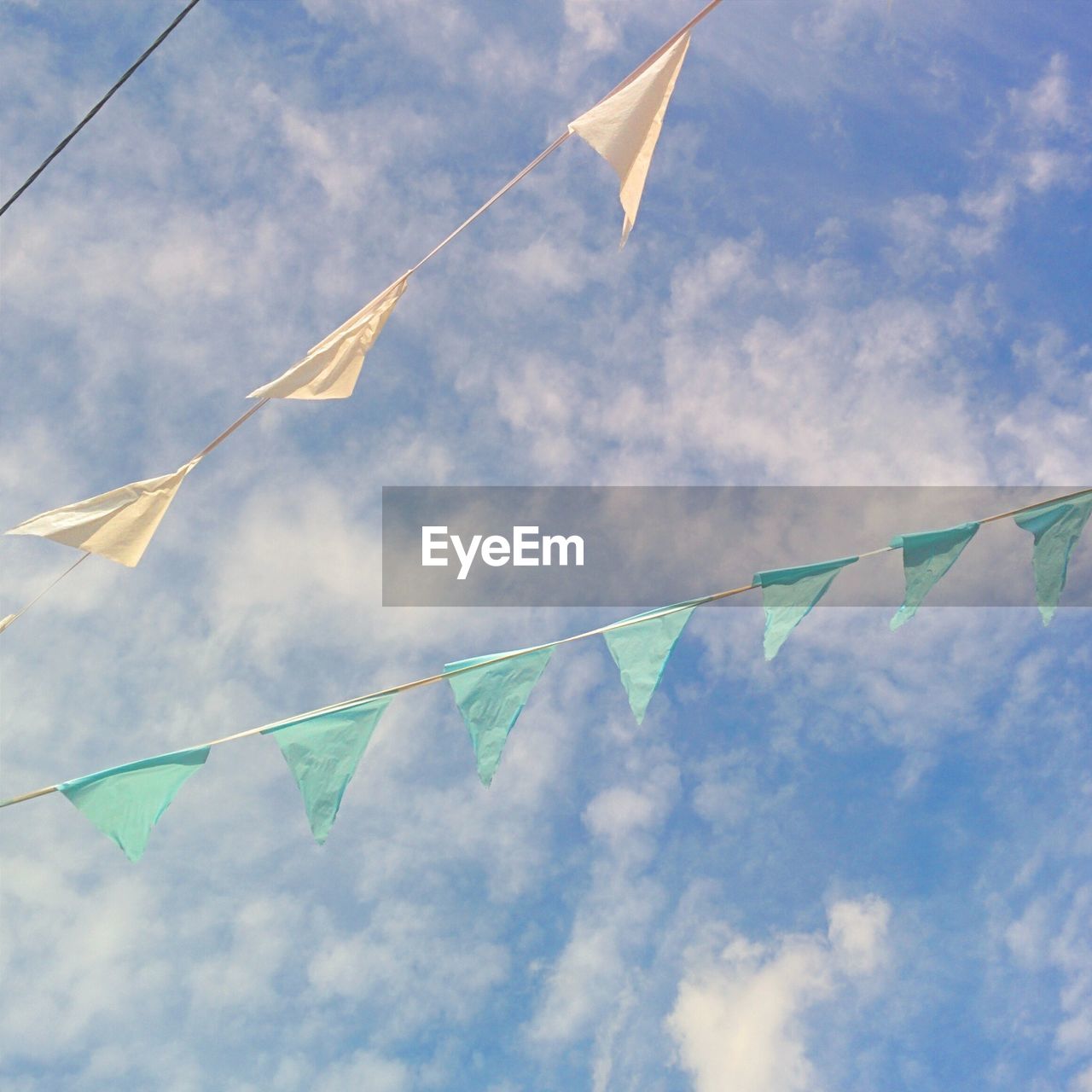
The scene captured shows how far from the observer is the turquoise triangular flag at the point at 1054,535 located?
19.5 feet

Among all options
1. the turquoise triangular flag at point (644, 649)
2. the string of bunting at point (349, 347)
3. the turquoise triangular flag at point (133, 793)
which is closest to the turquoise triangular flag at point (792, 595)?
the turquoise triangular flag at point (644, 649)

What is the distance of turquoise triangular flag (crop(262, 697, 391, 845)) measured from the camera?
18.5ft

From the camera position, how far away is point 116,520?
17.9 ft

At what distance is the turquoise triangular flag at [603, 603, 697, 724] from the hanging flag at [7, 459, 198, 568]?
265 cm

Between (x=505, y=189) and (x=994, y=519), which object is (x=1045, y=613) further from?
(x=505, y=189)

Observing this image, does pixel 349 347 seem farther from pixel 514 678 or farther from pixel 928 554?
pixel 928 554

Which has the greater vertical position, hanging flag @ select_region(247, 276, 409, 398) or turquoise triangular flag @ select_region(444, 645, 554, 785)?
hanging flag @ select_region(247, 276, 409, 398)

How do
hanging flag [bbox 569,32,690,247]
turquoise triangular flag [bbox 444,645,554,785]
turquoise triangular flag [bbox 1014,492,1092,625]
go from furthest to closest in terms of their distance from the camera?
turquoise triangular flag [bbox 1014,492,1092,625], turquoise triangular flag [bbox 444,645,554,785], hanging flag [bbox 569,32,690,247]

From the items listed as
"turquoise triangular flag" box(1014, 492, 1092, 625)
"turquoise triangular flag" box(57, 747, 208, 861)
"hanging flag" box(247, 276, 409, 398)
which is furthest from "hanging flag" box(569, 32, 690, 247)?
"turquoise triangular flag" box(57, 747, 208, 861)

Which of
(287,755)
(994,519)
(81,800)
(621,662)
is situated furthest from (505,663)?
(994,519)

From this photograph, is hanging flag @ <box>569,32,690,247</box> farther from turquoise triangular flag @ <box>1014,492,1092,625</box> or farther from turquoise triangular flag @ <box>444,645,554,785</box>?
turquoise triangular flag @ <box>1014,492,1092,625</box>

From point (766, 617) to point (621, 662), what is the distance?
907 mm

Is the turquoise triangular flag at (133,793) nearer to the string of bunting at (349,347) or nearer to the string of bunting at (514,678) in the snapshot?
the string of bunting at (514,678)

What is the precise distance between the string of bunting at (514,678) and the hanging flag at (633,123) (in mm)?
2342
